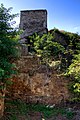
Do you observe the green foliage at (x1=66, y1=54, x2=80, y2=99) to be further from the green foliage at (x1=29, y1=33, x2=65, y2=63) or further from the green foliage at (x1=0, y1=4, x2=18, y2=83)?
the green foliage at (x1=0, y1=4, x2=18, y2=83)

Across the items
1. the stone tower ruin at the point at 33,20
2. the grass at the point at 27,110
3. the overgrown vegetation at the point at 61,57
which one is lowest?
the grass at the point at 27,110

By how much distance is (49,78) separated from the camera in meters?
7.62

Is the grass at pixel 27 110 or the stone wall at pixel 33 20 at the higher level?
the stone wall at pixel 33 20

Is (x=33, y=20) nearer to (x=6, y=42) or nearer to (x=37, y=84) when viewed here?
(x=37, y=84)

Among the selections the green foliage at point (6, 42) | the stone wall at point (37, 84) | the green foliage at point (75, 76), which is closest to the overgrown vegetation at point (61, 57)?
the green foliage at point (75, 76)

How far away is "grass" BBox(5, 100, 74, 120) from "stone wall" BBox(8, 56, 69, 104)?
0.36m

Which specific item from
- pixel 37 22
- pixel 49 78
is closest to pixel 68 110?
pixel 49 78

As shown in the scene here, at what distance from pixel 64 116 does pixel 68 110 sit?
404 millimetres

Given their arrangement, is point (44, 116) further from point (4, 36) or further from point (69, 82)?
point (4, 36)

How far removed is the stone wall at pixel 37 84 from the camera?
7.39m

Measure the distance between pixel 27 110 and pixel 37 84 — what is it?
3.72ft

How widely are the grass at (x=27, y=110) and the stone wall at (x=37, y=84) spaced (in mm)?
364

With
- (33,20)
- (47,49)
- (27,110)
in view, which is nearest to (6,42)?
(27,110)

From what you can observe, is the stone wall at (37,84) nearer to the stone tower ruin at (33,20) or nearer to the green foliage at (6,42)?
the green foliage at (6,42)
